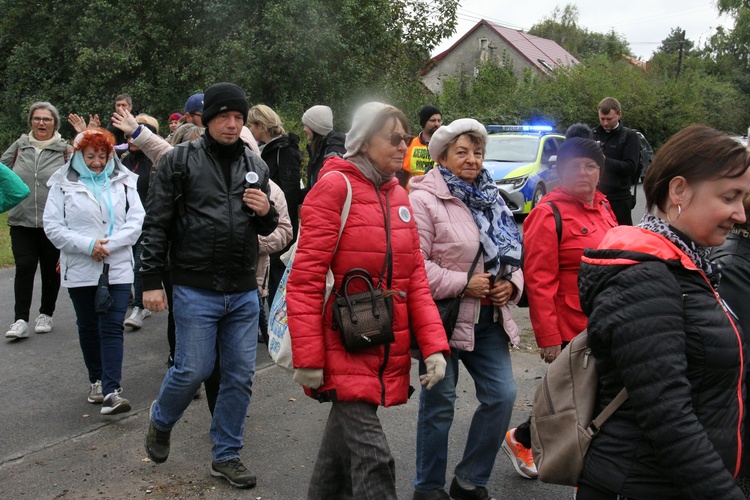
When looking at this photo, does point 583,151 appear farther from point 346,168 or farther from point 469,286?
point 346,168

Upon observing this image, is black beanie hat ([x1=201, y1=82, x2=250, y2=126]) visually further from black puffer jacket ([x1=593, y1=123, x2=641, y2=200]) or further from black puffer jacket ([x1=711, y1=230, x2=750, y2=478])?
black puffer jacket ([x1=593, y1=123, x2=641, y2=200])

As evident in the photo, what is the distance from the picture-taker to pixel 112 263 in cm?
494

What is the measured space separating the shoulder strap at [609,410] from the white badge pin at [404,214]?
1287 millimetres

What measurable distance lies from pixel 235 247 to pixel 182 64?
17900mm

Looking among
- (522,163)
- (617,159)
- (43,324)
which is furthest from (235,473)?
(522,163)

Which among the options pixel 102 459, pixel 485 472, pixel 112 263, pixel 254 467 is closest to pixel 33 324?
pixel 112 263

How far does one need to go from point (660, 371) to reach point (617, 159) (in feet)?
19.2

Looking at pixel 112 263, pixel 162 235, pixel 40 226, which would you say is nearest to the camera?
pixel 162 235

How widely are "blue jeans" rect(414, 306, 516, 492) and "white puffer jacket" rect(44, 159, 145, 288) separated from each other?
2361 millimetres

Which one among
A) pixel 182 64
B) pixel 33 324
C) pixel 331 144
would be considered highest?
pixel 182 64

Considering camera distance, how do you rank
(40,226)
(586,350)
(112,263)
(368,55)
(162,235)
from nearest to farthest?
(586,350), (162,235), (112,263), (40,226), (368,55)

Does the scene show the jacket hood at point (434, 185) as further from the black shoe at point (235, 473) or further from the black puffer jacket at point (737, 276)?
the black shoe at point (235, 473)

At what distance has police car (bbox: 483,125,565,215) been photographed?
47.8ft

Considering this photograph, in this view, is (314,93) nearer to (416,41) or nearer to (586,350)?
(416,41)
